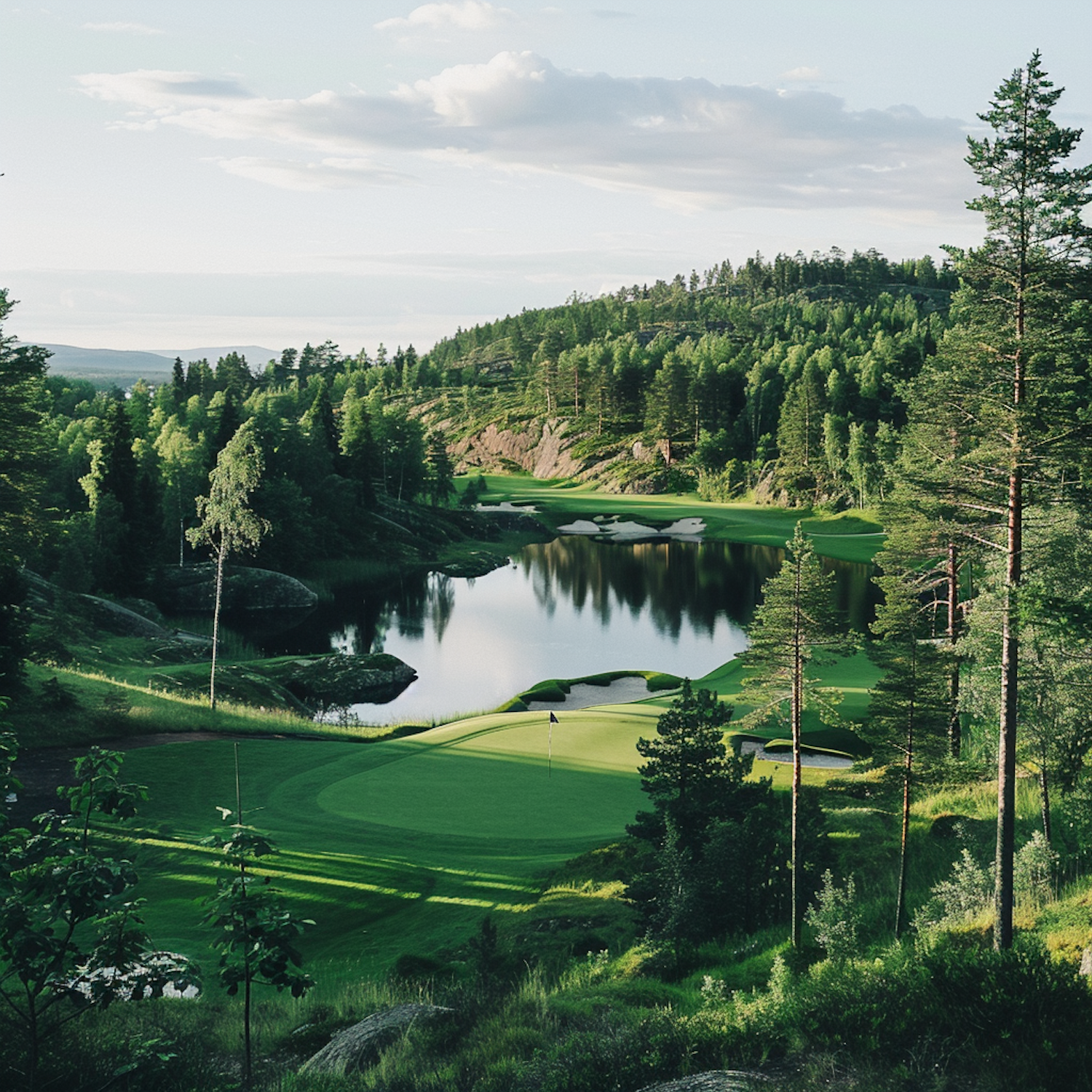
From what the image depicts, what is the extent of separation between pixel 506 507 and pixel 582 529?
14.1 meters

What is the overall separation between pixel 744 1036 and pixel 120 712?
82.0 ft

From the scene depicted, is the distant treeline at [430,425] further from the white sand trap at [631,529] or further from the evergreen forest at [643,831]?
the white sand trap at [631,529]

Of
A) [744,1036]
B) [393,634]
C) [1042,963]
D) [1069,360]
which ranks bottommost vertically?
[393,634]

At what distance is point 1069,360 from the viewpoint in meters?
15.2

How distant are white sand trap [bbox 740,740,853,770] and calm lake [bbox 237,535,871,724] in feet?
47.6

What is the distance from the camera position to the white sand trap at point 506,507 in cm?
11588

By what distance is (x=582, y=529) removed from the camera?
108 metres

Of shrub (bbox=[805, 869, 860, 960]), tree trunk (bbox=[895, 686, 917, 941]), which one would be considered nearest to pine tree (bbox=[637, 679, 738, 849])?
shrub (bbox=[805, 869, 860, 960])

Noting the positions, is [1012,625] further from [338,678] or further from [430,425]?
[430,425]

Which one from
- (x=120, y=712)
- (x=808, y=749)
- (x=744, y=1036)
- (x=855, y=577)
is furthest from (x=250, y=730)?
(x=855, y=577)

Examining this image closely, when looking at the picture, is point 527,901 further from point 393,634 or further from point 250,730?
point 393,634

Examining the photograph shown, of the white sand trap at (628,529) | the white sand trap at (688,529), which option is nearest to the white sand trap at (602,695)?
the white sand trap at (688,529)

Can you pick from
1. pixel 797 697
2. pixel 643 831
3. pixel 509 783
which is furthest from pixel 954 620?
pixel 643 831

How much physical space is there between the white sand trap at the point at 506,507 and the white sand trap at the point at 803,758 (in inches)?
3287
